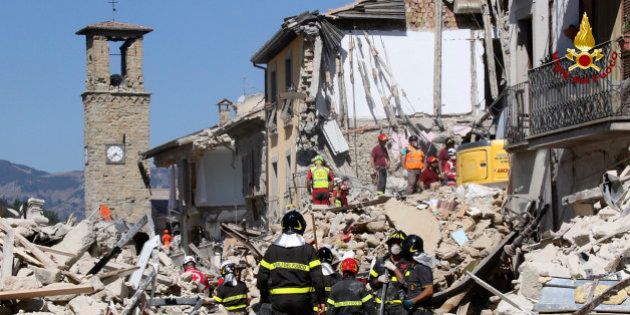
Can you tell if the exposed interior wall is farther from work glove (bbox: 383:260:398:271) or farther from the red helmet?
the red helmet

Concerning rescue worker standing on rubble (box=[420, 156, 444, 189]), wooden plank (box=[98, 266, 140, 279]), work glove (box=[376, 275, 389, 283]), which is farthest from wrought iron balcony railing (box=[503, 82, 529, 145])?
work glove (box=[376, 275, 389, 283])

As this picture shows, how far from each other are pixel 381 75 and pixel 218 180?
59.2 ft

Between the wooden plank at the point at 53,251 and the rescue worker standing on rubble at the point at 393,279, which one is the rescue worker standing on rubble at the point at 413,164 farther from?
the rescue worker standing on rubble at the point at 393,279

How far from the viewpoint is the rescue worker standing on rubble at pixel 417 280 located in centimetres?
1473

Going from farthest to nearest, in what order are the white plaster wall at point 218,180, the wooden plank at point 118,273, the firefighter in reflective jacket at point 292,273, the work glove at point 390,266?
the white plaster wall at point 218,180, the wooden plank at point 118,273, the work glove at point 390,266, the firefighter in reflective jacket at point 292,273

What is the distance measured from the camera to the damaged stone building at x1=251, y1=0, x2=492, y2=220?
36125 millimetres

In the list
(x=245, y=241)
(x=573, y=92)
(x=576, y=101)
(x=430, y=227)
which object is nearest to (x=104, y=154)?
(x=245, y=241)

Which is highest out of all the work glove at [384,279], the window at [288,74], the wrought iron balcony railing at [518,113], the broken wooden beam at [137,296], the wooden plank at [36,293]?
the window at [288,74]

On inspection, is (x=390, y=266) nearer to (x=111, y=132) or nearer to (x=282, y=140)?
(x=282, y=140)

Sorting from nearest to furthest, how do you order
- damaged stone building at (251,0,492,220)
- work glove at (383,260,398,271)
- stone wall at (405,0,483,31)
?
work glove at (383,260,398,271) → damaged stone building at (251,0,492,220) → stone wall at (405,0,483,31)

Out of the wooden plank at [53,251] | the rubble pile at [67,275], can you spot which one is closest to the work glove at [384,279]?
the rubble pile at [67,275]

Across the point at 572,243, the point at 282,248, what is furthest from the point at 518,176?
the point at 282,248

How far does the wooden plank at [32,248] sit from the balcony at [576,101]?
7400 millimetres

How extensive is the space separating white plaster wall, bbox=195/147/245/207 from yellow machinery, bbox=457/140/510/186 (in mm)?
26084
